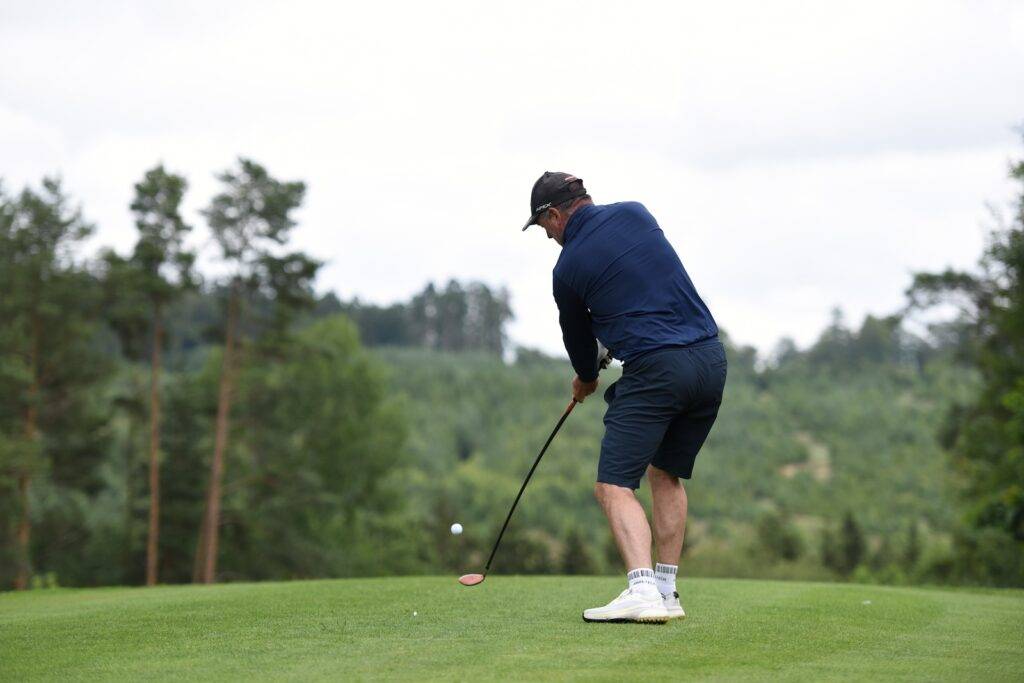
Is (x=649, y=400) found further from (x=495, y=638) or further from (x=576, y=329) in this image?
(x=495, y=638)

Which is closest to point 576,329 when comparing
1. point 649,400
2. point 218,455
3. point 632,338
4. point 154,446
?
point 632,338

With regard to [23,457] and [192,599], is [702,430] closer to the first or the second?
[192,599]

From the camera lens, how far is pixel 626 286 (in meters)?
5.71

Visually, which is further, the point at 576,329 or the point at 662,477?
the point at 662,477

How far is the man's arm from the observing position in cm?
583

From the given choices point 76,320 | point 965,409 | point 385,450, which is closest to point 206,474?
point 76,320

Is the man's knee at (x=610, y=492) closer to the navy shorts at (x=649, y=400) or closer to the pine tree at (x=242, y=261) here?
the navy shorts at (x=649, y=400)

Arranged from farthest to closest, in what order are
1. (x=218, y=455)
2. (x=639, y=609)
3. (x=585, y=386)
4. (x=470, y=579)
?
(x=218, y=455) < (x=470, y=579) < (x=585, y=386) < (x=639, y=609)

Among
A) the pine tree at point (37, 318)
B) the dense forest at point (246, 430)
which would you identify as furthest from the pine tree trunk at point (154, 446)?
the pine tree at point (37, 318)

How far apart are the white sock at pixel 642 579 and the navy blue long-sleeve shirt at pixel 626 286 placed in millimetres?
994

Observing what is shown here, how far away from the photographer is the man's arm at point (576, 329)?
5.83m

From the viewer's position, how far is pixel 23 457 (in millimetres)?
29250

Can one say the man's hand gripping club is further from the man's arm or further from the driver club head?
the driver club head

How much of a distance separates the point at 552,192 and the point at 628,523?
166 cm
